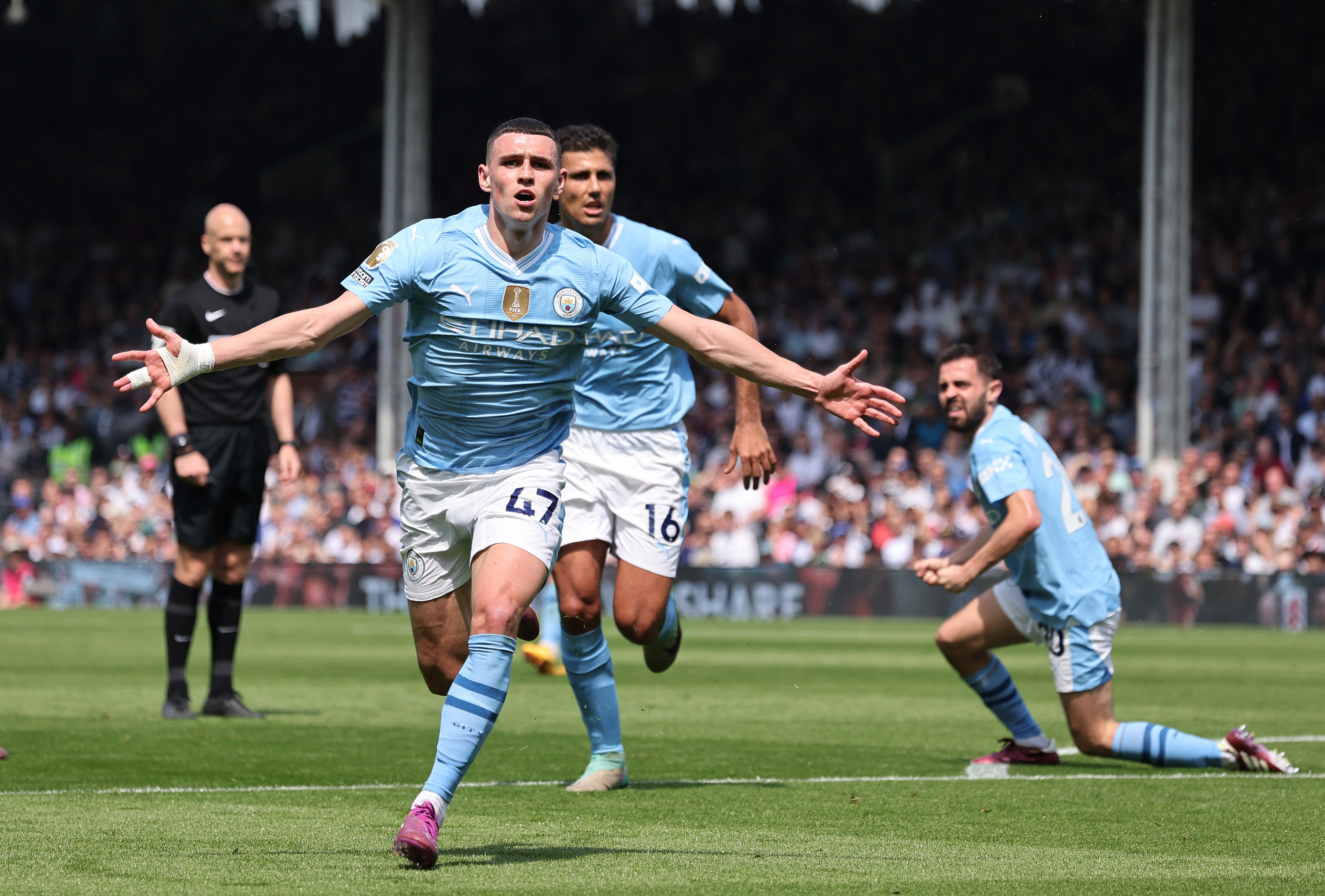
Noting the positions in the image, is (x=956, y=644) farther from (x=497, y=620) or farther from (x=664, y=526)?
(x=497, y=620)

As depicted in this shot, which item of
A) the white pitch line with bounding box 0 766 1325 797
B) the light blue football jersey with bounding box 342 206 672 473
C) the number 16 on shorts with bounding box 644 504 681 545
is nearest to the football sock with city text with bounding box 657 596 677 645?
the number 16 on shorts with bounding box 644 504 681 545

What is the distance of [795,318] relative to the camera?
89.5ft

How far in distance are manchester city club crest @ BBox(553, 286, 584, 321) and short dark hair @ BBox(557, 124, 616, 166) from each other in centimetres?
182

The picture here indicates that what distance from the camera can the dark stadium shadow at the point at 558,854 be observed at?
5301mm

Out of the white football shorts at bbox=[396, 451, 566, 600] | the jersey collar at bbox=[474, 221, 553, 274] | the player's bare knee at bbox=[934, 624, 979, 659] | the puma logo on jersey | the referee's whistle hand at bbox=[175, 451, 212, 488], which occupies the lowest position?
the player's bare knee at bbox=[934, 624, 979, 659]

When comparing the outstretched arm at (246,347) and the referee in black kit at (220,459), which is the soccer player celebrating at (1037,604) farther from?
the referee in black kit at (220,459)

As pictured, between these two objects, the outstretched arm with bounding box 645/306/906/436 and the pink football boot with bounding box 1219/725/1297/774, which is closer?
the outstretched arm with bounding box 645/306/906/436

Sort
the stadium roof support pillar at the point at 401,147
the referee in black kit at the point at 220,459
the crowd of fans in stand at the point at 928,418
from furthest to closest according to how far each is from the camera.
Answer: the stadium roof support pillar at the point at 401,147 < the crowd of fans in stand at the point at 928,418 < the referee in black kit at the point at 220,459

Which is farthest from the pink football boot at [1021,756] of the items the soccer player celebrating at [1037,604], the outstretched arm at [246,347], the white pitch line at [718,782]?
the outstretched arm at [246,347]

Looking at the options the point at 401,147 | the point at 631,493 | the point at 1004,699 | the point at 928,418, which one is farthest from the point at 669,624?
the point at 401,147

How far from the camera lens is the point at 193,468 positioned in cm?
924

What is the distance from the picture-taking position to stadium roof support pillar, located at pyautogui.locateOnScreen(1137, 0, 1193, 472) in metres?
22.2

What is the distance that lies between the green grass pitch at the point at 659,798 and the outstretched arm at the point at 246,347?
1.41 m

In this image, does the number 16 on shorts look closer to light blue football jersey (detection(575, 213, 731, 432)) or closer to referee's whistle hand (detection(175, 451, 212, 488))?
light blue football jersey (detection(575, 213, 731, 432))
